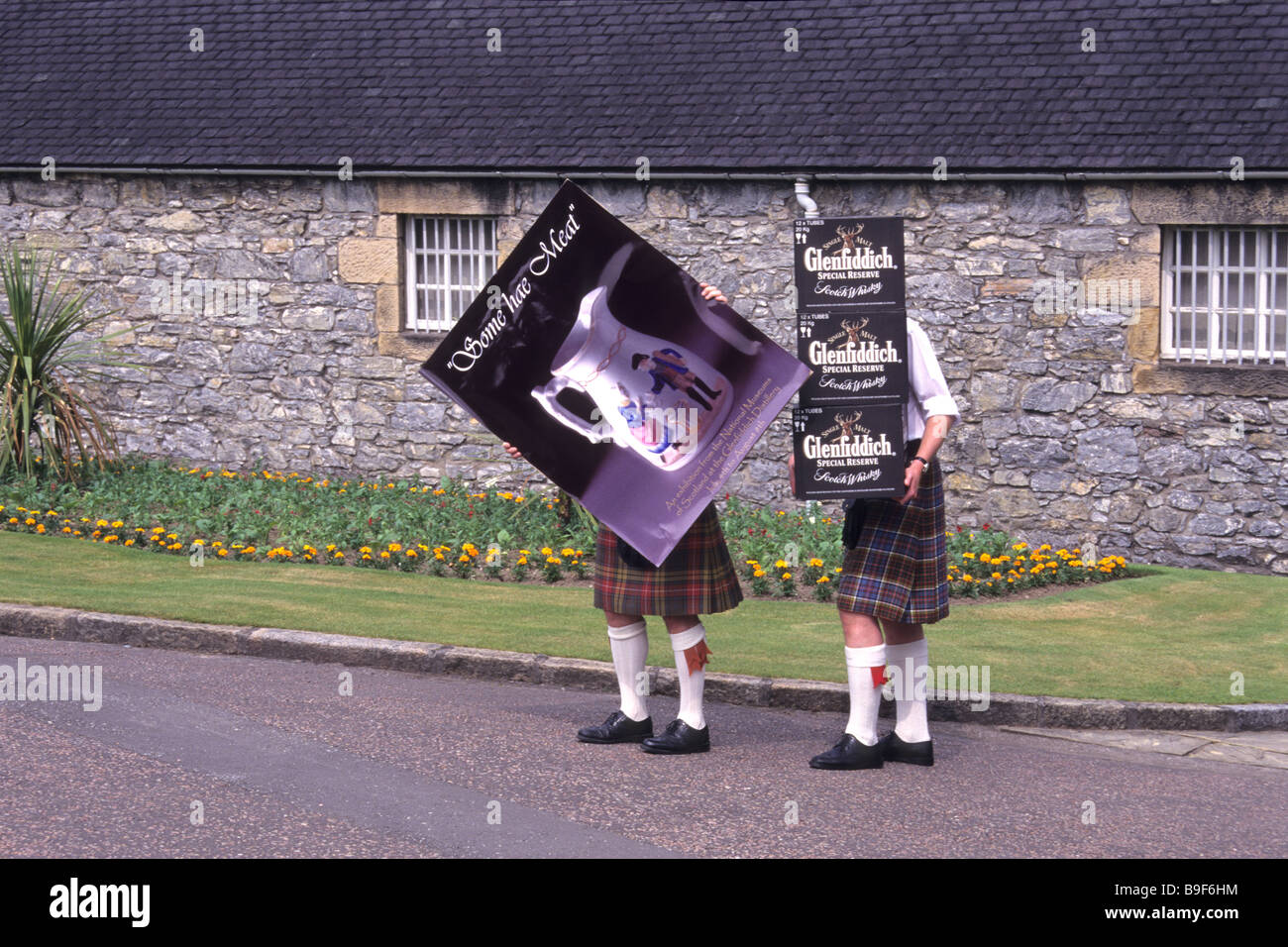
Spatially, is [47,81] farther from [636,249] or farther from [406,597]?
[636,249]

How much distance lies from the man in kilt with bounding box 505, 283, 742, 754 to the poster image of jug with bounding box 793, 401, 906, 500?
0.58m

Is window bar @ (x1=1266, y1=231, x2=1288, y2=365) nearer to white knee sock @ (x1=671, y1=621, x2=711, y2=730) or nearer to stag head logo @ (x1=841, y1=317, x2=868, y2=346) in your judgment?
stag head logo @ (x1=841, y1=317, x2=868, y2=346)

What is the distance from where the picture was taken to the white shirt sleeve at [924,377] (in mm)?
6391

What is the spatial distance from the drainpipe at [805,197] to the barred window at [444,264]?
2.99 m

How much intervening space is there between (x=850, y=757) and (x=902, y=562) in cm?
82

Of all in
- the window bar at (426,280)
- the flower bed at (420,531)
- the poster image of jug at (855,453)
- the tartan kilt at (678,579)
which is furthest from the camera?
the window bar at (426,280)

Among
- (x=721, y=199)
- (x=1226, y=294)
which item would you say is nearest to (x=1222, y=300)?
(x=1226, y=294)

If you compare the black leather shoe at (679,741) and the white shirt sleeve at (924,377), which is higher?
the white shirt sleeve at (924,377)

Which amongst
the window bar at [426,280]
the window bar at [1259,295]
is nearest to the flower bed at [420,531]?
the window bar at [426,280]

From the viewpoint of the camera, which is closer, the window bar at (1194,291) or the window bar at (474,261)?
the window bar at (1194,291)

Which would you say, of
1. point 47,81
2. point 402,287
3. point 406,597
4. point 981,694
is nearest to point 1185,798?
point 981,694

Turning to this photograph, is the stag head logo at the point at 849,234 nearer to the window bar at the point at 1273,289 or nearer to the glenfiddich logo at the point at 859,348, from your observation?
the glenfiddich logo at the point at 859,348

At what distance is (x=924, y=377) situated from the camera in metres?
6.41

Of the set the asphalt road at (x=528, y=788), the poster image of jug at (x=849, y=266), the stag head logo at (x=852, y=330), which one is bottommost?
the asphalt road at (x=528, y=788)
